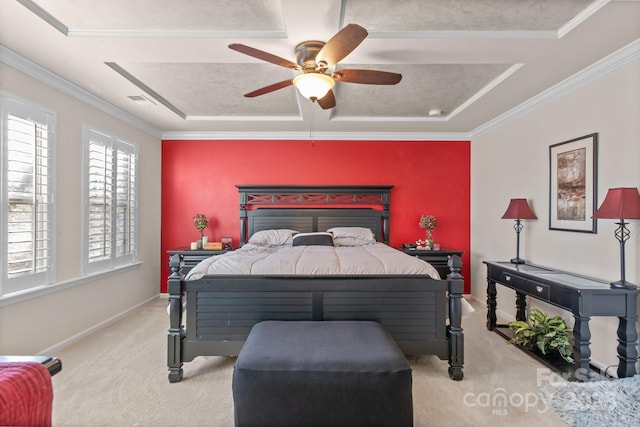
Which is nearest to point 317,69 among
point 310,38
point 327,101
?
point 310,38

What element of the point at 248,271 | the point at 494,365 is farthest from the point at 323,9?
the point at 494,365

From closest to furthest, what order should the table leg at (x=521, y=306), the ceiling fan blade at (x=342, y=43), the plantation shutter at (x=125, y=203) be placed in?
1. the ceiling fan blade at (x=342, y=43)
2. the table leg at (x=521, y=306)
3. the plantation shutter at (x=125, y=203)

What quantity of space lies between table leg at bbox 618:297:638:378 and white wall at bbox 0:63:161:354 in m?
4.69

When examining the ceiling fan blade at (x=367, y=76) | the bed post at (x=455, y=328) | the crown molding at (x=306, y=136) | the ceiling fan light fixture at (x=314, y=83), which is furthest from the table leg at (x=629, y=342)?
the crown molding at (x=306, y=136)

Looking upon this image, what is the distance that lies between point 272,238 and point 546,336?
10.7 feet

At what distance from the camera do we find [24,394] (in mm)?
926

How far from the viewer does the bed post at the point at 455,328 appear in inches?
92.7

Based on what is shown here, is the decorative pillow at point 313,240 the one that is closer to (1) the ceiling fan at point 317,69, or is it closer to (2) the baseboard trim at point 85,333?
→ (1) the ceiling fan at point 317,69

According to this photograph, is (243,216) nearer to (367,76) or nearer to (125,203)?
(125,203)

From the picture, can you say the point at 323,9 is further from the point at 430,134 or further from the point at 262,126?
the point at 430,134

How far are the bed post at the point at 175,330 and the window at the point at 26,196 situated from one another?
1.33 metres

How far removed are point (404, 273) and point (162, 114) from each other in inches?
142

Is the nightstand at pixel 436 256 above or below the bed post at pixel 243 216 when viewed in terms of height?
below

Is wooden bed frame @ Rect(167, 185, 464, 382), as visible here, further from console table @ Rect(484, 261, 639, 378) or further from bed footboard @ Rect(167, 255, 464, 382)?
console table @ Rect(484, 261, 639, 378)
